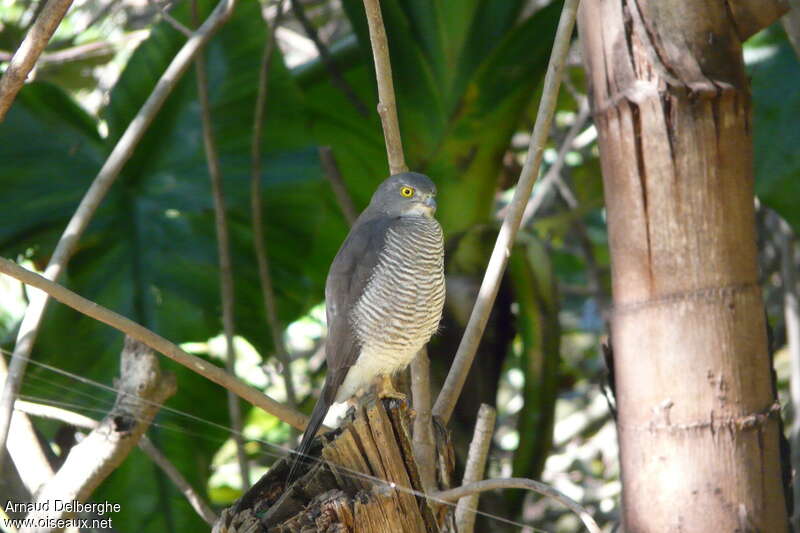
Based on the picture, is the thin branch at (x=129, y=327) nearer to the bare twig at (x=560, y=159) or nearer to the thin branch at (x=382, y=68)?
the thin branch at (x=382, y=68)

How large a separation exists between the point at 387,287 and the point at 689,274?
2.86 feet

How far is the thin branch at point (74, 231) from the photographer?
2057mm

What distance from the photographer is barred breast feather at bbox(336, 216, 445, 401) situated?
8.65 feet

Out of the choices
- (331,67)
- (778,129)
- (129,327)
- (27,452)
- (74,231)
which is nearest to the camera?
(129,327)

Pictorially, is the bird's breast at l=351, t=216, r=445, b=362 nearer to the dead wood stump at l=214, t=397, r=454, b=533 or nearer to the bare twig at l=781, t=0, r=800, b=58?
the dead wood stump at l=214, t=397, r=454, b=533

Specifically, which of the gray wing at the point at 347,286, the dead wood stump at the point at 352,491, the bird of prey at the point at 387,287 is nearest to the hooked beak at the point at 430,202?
the bird of prey at the point at 387,287

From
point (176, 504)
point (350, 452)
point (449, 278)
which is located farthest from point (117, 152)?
point (176, 504)

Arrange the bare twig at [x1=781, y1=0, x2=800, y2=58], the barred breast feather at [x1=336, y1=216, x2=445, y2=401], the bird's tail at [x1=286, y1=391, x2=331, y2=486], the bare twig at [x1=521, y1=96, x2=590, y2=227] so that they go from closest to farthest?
the bird's tail at [x1=286, y1=391, x2=331, y2=486] < the bare twig at [x1=781, y1=0, x2=800, y2=58] < the barred breast feather at [x1=336, y1=216, x2=445, y2=401] < the bare twig at [x1=521, y1=96, x2=590, y2=227]

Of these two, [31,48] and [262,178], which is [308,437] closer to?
[31,48]

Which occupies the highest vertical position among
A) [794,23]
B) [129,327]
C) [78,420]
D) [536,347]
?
[794,23]

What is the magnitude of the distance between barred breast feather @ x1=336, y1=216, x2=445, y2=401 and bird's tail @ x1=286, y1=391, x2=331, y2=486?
0.80 ft

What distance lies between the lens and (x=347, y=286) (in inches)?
105

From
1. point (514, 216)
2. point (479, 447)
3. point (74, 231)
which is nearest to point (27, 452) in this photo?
point (74, 231)

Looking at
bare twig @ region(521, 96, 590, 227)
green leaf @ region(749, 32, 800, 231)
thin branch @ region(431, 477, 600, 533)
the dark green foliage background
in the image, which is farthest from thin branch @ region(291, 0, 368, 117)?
thin branch @ region(431, 477, 600, 533)
